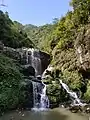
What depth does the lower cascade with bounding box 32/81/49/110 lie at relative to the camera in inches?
656

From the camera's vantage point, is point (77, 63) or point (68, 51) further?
point (68, 51)

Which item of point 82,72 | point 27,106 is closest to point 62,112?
point 27,106

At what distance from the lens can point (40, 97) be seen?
17.5 metres

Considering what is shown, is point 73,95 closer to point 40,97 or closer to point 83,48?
point 40,97

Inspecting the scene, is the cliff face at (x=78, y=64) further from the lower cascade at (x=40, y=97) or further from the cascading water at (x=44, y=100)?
the cascading water at (x=44, y=100)

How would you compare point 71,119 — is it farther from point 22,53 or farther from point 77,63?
point 22,53

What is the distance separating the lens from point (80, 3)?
24938 mm

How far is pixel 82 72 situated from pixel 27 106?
21.5 ft

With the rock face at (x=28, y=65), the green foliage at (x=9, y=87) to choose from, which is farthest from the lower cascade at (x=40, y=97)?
the green foliage at (x=9, y=87)

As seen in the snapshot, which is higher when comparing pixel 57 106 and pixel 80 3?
pixel 80 3

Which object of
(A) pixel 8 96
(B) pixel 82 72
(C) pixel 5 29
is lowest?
(A) pixel 8 96

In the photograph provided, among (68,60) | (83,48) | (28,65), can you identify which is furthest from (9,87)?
(68,60)

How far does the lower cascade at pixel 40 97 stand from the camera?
16666 millimetres

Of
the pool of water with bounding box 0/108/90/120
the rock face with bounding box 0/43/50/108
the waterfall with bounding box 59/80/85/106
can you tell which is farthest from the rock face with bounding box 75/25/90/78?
the pool of water with bounding box 0/108/90/120
